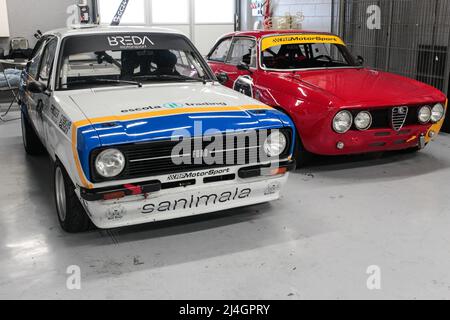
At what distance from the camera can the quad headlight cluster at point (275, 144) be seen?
128 inches

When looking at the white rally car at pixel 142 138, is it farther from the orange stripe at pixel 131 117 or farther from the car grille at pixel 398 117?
the car grille at pixel 398 117

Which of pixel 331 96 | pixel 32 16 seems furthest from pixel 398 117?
pixel 32 16

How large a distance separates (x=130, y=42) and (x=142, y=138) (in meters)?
1.43

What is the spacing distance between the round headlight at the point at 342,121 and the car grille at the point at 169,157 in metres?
1.35

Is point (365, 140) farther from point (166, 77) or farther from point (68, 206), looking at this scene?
point (68, 206)

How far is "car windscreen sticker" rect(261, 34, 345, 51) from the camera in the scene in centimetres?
544

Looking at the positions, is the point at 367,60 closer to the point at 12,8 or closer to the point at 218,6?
the point at 218,6

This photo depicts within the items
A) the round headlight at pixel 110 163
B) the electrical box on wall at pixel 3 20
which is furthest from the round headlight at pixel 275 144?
the electrical box on wall at pixel 3 20

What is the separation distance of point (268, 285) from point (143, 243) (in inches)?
36.9

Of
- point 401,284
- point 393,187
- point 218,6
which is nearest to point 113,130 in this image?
point 401,284

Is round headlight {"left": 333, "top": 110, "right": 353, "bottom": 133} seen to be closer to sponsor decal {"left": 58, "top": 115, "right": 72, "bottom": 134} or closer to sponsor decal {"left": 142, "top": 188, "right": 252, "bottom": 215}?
sponsor decal {"left": 142, "top": 188, "right": 252, "bottom": 215}

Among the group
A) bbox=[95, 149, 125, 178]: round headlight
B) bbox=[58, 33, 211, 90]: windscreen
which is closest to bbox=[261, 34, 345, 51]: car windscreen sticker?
bbox=[58, 33, 211, 90]: windscreen

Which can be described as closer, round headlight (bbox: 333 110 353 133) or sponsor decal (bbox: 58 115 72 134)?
sponsor decal (bbox: 58 115 72 134)

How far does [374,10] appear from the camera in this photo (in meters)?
7.47
